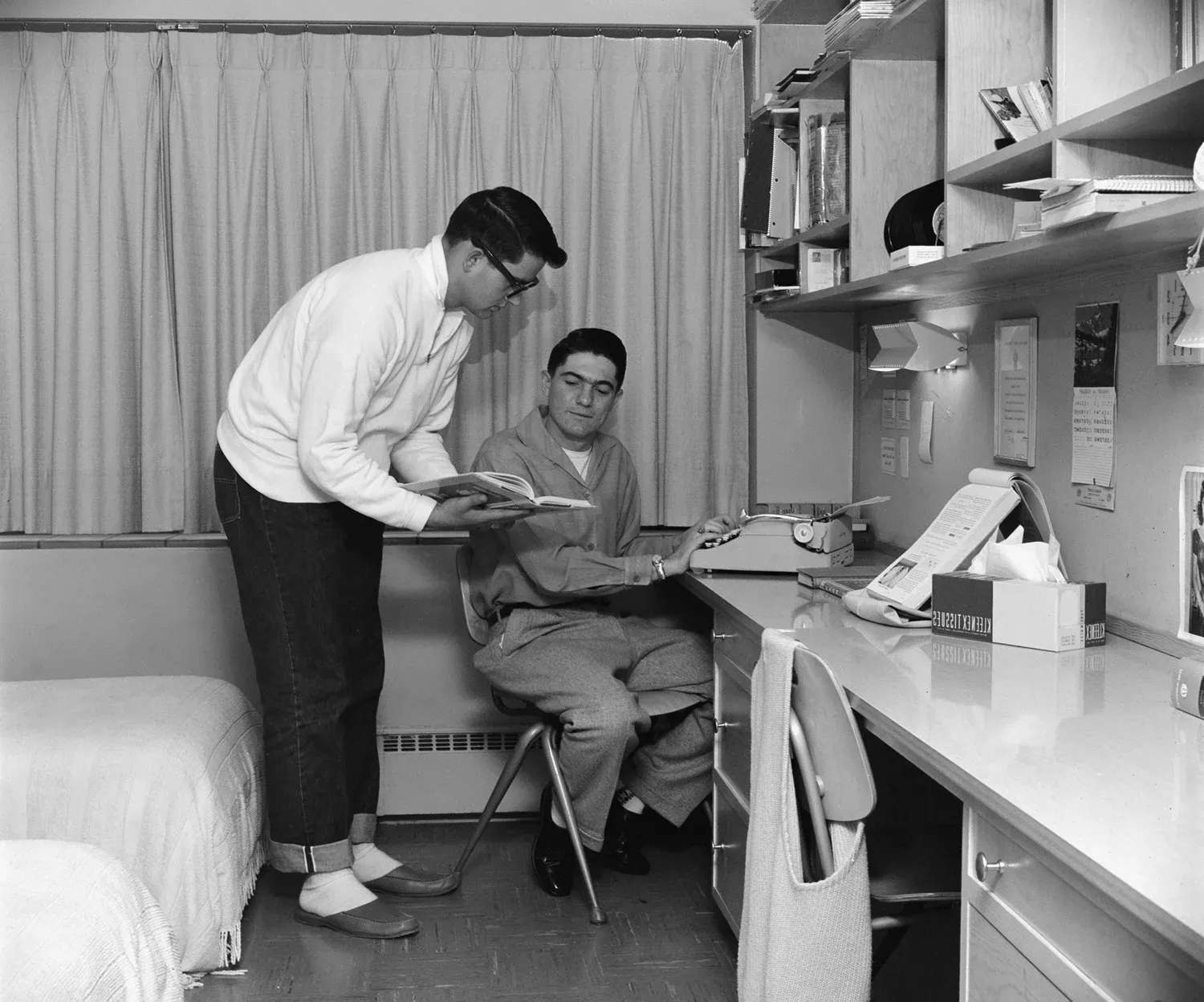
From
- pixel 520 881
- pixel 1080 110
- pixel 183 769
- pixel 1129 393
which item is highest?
pixel 1080 110

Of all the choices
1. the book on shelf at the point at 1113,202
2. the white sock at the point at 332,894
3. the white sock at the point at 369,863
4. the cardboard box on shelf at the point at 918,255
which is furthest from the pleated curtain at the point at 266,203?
the book on shelf at the point at 1113,202

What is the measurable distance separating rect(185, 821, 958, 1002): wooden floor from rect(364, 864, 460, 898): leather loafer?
0.02 meters

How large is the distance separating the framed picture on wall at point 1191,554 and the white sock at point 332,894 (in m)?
1.77

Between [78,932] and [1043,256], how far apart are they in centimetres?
160

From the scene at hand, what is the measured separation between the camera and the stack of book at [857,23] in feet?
7.67

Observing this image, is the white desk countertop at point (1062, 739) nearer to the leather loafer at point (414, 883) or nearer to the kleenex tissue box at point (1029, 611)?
the kleenex tissue box at point (1029, 611)

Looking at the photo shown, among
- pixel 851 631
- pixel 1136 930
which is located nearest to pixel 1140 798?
pixel 1136 930

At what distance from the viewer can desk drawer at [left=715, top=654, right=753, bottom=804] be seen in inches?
94.0

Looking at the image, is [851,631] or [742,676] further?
[742,676]

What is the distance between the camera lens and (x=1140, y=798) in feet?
4.15

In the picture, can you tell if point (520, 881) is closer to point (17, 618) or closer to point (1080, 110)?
point (17, 618)

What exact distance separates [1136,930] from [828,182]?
205 centimetres

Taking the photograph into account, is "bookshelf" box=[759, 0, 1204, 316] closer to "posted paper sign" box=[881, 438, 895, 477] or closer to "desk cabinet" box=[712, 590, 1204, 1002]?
"posted paper sign" box=[881, 438, 895, 477]

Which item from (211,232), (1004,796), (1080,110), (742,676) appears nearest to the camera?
(1004,796)
